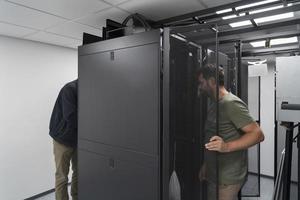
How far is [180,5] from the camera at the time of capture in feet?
5.82

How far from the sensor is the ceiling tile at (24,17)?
190cm

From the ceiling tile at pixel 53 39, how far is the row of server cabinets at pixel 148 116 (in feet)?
4.87

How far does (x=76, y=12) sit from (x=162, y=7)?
2.40ft

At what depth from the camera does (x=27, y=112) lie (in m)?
3.09

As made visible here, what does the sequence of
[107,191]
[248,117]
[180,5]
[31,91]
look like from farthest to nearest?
1. [31,91]
2. [180,5]
3. [107,191]
4. [248,117]

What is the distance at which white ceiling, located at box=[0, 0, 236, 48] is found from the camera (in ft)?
5.70

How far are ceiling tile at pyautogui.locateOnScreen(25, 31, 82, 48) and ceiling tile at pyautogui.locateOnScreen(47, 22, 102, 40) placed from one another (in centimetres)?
20

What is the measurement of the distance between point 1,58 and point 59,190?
1.73 meters

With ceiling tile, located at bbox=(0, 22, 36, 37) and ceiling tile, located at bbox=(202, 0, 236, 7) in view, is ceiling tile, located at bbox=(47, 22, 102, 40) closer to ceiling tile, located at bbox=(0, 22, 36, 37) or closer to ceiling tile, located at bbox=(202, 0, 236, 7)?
ceiling tile, located at bbox=(0, 22, 36, 37)

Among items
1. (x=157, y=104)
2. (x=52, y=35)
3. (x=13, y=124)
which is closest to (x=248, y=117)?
(x=157, y=104)

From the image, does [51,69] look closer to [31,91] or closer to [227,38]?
[31,91]

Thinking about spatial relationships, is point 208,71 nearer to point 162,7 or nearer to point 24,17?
point 162,7

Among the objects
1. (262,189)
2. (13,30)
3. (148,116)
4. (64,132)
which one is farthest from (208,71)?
(262,189)

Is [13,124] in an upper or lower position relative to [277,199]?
upper
